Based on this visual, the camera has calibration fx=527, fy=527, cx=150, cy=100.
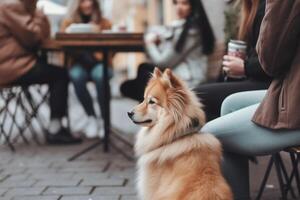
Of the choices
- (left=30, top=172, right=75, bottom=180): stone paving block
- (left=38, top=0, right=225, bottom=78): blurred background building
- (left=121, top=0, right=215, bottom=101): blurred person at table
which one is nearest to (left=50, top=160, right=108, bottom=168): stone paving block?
(left=30, top=172, right=75, bottom=180): stone paving block

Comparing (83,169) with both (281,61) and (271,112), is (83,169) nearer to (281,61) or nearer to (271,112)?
(271,112)

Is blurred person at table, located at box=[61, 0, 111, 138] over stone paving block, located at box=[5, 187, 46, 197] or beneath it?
over

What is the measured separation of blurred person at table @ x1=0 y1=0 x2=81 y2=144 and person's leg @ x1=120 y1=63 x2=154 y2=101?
104cm

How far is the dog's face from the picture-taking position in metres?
3.19

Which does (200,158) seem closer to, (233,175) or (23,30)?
(233,175)

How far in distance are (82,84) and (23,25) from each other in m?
1.25

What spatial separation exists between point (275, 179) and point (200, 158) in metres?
1.87

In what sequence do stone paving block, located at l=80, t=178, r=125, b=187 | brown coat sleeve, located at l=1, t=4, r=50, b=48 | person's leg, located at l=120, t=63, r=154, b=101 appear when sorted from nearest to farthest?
stone paving block, located at l=80, t=178, r=125, b=187, person's leg, located at l=120, t=63, r=154, b=101, brown coat sleeve, located at l=1, t=4, r=50, b=48

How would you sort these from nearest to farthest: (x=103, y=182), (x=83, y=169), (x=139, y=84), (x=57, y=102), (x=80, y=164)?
(x=103, y=182) < (x=83, y=169) < (x=80, y=164) < (x=139, y=84) < (x=57, y=102)

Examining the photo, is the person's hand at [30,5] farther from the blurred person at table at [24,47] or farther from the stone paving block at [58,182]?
the stone paving block at [58,182]

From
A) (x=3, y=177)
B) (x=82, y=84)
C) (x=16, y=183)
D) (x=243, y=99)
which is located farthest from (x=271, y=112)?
(x=82, y=84)

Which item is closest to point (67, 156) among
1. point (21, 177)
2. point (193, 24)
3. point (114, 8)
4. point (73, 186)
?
point (21, 177)

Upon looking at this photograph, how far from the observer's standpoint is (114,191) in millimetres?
4211

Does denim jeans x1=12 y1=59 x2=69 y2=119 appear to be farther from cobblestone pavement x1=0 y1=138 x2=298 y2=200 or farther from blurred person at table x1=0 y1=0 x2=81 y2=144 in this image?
cobblestone pavement x1=0 y1=138 x2=298 y2=200
